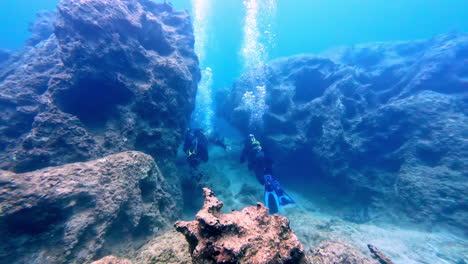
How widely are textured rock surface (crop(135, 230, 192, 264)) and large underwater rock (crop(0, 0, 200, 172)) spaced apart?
329cm

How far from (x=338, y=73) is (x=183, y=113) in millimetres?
8902

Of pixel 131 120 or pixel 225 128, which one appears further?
pixel 225 128

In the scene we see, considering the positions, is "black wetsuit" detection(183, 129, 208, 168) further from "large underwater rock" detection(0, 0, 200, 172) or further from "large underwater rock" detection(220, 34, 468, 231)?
"large underwater rock" detection(220, 34, 468, 231)

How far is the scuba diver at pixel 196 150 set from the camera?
753cm

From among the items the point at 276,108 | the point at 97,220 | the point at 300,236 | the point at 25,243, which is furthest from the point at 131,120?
the point at 276,108

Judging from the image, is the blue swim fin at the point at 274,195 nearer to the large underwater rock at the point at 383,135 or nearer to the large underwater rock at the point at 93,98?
the large underwater rock at the point at 383,135

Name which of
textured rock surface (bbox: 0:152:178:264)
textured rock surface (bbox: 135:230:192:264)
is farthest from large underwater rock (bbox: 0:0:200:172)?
textured rock surface (bbox: 135:230:192:264)

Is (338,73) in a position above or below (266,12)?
below

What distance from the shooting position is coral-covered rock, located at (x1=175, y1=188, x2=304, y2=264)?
1.49m

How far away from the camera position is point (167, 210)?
15.3ft

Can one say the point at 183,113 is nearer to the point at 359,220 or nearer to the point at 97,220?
the point at 97,220

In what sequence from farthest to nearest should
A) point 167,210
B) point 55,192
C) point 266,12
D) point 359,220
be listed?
point 266,12 < point 359,220 < point 167,210 < point 55,192

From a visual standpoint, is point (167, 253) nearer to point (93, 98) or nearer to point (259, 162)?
point (259, 162)

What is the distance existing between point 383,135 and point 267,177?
223 inches
